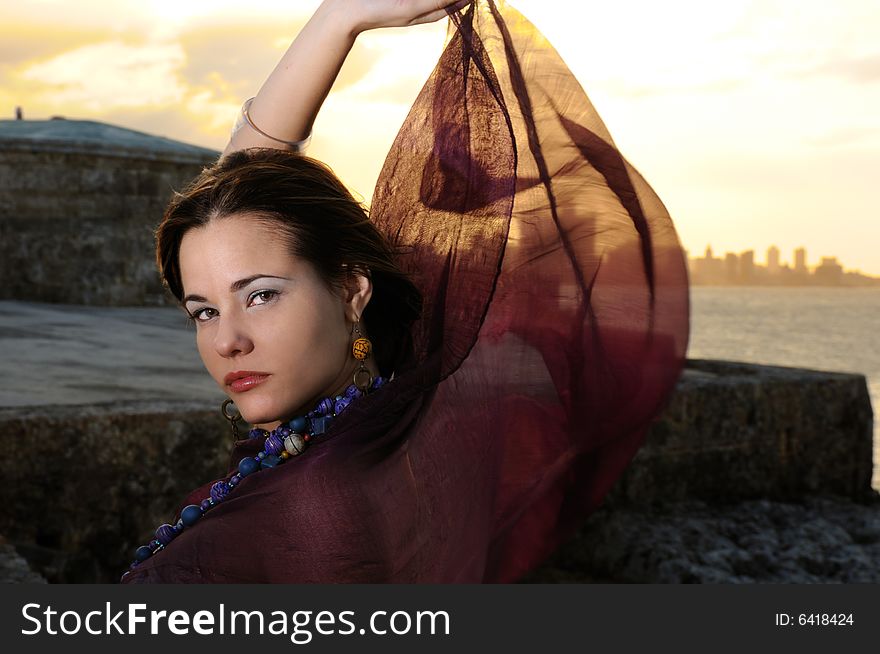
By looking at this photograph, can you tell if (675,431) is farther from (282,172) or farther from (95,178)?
(95,178)

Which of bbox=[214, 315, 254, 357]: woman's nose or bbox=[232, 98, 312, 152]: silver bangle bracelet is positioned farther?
bbox=[232, 98, 312, 152]: silver bangle bracelet

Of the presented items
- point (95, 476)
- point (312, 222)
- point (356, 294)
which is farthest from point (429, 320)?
point (95, 476)

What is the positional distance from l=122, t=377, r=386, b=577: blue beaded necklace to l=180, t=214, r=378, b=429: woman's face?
0.03m

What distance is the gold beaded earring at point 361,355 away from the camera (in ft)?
5.00

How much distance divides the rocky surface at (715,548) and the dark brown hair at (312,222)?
3.37m

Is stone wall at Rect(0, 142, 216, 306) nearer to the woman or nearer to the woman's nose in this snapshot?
the woman

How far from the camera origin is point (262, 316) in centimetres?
147

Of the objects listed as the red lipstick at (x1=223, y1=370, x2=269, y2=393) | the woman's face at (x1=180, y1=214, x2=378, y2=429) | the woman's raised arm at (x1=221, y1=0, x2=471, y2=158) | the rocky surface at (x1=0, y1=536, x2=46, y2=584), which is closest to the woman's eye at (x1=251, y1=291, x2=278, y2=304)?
the woman's face at (x1=180, y1=214, x2=378, y2=429)

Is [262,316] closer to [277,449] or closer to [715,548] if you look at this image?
[277,449]

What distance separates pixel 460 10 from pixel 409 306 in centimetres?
49

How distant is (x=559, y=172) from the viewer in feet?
5.43

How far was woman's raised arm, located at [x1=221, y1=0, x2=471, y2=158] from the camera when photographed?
1.64 metres

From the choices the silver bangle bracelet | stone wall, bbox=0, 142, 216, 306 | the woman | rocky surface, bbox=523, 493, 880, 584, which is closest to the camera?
the woman

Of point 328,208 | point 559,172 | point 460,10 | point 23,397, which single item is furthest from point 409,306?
point 23,397
